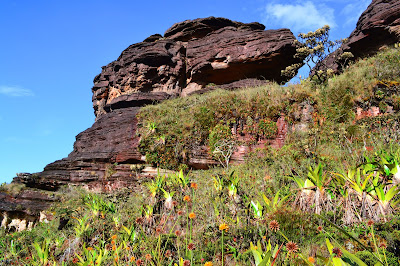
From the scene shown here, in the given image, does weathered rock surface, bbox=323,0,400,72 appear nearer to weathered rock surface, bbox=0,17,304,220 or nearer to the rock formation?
the rock formation

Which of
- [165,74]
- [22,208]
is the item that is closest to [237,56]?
[165,74]

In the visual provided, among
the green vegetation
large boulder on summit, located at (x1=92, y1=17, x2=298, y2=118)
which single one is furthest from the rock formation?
the green vegetation

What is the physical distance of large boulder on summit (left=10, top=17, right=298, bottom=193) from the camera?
12164 mm

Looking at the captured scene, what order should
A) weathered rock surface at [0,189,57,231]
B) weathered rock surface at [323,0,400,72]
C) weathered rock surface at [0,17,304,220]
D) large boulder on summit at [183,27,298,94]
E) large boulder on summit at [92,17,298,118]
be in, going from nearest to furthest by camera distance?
weathered rock surface at [0,189,57,231], weathered rock surface at [0,17,304,220], weathered rock surface at [323,0,400,72], large boulder on summit at [183,27,298,94], large boulder on summit at [92,17,298,118]

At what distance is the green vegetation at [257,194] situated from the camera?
3.06m

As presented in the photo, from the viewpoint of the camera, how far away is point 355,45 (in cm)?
1616

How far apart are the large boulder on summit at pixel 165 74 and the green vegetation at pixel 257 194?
1349 millimetres

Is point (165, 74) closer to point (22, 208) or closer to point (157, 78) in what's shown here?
point (157, 78)

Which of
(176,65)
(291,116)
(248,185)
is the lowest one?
(248,185)

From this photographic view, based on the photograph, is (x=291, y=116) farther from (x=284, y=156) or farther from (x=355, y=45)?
(x=355, y=45)

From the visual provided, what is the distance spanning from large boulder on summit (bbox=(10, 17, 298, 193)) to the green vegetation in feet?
4.43

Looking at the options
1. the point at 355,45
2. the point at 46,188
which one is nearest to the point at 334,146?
the point at 355,45

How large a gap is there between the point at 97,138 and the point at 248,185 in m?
10.1

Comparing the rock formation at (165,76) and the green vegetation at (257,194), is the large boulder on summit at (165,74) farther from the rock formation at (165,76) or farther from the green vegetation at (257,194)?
the green vegetation at (257,194)
